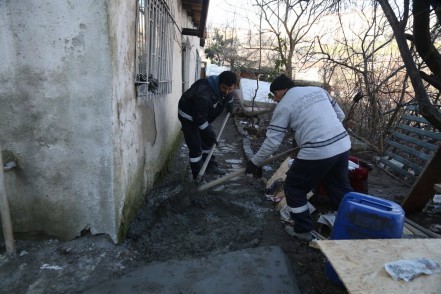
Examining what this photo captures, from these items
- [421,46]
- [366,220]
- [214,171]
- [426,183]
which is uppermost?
[421,46]

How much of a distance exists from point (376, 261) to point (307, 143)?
137cm

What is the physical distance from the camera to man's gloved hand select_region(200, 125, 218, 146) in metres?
4.78

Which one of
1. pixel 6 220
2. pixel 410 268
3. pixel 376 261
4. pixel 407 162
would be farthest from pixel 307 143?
pixel 407 162

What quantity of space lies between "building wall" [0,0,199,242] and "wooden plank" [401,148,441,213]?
3755 mm

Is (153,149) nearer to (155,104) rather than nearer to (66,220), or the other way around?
(155,104)

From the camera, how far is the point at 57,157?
2598mm

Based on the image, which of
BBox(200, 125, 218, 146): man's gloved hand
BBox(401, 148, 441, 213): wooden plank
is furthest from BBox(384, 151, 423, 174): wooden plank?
BBox(200, 125, 218, 146): man's gloved hand

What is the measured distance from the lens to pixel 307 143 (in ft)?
9.80

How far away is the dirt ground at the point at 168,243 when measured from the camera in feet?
8.04

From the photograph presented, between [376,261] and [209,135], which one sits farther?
[209,135]

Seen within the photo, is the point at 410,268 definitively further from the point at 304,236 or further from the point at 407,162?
the point at 407,162

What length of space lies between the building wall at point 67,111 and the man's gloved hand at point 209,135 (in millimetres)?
1958

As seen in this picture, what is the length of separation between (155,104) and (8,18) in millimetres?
2078

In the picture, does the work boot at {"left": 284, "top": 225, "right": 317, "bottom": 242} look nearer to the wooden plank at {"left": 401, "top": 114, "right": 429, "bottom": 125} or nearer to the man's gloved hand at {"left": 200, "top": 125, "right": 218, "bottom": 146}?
the man's gloved hand at {"left": 200, "top": 125, "right": 218, "bottom": 146}
